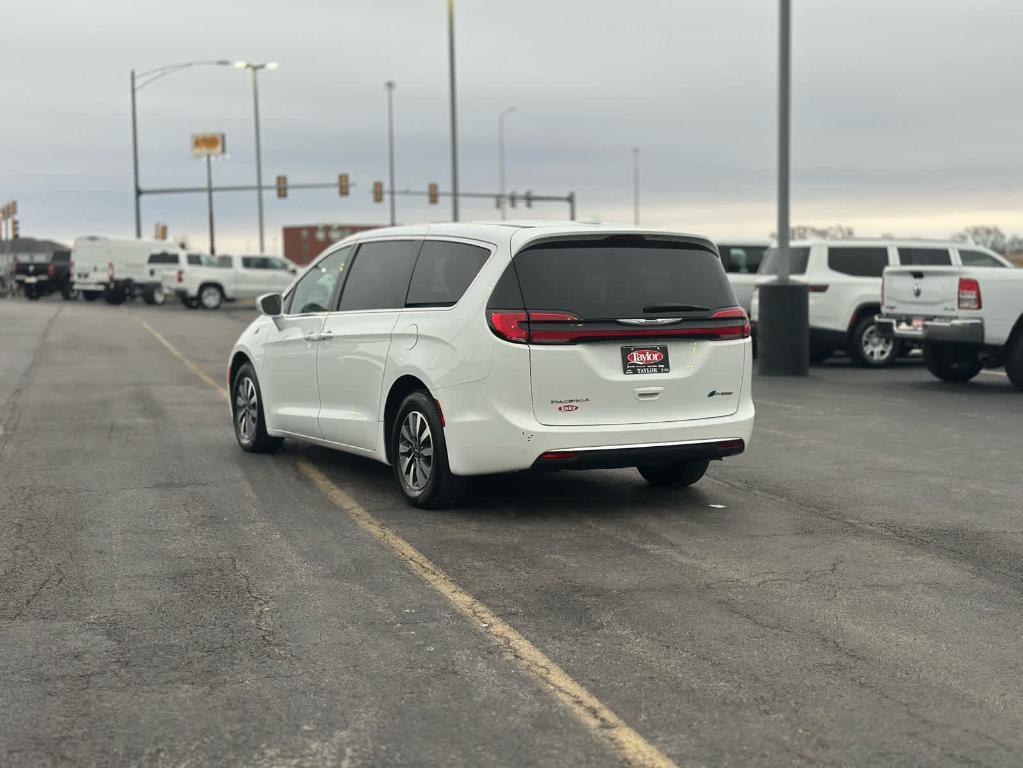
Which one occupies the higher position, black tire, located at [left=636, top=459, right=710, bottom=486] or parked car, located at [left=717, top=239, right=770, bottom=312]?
parked car, located at [left=717, top=239, right=770, bottom=312]

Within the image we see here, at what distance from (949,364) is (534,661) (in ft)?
44.5

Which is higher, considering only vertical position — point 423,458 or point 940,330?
point 940,330

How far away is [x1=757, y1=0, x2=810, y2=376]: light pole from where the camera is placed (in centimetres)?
1855

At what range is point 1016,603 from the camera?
589 centimetres

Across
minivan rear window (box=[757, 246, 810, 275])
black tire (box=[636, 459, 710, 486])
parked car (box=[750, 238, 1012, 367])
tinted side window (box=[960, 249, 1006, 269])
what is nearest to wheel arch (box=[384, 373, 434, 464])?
black tire (box=[636, 459, 710, 486])

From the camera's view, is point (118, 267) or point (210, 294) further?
point (118, 267)

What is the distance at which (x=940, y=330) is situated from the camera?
52.4 ft

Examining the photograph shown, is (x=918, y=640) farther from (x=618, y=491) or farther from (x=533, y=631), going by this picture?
(x=618, y=491)

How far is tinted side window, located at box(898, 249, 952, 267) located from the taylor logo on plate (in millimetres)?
13540

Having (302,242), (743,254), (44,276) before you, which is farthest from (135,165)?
(302,242)

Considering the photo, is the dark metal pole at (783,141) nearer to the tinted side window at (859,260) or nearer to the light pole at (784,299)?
the light pole at (784,299)

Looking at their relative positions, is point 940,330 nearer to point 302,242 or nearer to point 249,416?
point 249,416

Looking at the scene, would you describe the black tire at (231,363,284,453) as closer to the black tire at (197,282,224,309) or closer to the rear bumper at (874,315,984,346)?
the rear bumper at (874,315,984,346)

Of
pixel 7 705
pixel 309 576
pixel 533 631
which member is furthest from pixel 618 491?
pixel 7 705
